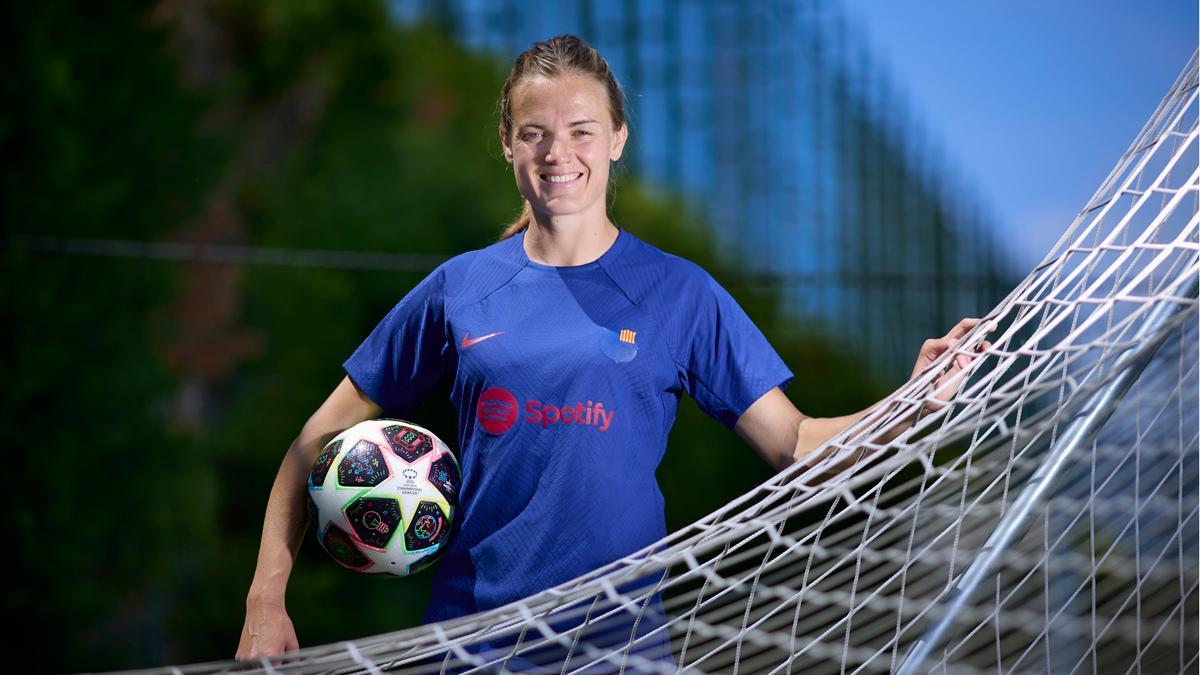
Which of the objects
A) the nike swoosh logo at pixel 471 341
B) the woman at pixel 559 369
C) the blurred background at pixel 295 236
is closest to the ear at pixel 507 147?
the woman at pixel 559 369

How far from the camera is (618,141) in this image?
1.61 metres

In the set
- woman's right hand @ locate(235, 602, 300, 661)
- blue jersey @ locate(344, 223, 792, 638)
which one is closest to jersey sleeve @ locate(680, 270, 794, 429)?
blue jersey @ locate(344, 223, 792, 638)

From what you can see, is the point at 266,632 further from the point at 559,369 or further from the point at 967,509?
the point at 967,509

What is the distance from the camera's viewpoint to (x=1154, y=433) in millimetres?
1925

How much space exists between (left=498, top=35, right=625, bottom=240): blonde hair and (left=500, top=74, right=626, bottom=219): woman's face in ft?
0.05

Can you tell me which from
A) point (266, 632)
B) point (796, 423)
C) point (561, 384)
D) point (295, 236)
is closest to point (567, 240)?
point (561, 384)

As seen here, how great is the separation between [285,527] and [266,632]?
15 centimetres

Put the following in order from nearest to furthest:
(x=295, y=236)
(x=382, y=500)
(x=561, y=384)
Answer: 1. (x=561, y=384)
2. (x=382, y=500)
3. (x=295, y=236)

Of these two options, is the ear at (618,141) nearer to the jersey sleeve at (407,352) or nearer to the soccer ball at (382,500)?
the jersey sleeve at (407,352)

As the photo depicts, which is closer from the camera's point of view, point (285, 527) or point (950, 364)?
point (950, 364)

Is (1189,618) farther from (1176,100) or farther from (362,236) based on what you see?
(362,236)

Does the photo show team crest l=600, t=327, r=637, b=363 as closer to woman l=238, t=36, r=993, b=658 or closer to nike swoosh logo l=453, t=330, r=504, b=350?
woman l=238, t=36, r=993, b=658

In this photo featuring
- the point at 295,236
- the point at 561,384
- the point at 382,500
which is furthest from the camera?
the point at 295,236

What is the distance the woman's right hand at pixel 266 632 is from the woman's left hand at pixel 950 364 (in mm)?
804
